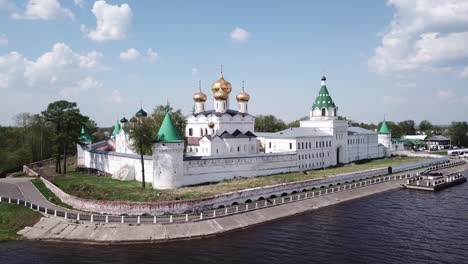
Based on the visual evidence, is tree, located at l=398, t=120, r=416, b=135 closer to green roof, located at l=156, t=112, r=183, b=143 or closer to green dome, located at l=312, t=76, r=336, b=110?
green dome, located at l=312, t=76, r=336, b=110

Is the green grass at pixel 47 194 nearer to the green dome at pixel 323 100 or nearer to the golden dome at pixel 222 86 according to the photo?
the golden dome at pixel 222 86

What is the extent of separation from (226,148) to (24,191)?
22405 millimetres

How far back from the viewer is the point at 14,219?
2861 centimetres

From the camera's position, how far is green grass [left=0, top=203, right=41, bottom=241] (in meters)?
26.4

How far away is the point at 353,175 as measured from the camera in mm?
47094

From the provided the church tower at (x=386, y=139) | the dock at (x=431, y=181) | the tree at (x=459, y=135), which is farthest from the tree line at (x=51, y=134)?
the tree at (x=459, y=135)

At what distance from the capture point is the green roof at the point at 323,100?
58.8 m

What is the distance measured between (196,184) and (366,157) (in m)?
38.1

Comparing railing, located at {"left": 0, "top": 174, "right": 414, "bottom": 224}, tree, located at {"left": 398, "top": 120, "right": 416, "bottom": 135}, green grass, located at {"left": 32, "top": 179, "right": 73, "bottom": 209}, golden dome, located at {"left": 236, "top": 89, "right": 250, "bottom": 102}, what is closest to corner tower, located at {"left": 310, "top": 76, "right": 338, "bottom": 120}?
golden dome, located at {"left": 236, "top": 89, "right": 250, "bottom": 102}

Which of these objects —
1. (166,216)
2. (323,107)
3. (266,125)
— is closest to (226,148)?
(323,107)

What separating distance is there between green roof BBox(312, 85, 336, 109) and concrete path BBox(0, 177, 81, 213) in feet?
128

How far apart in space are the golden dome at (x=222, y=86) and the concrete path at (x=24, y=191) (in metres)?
25.5

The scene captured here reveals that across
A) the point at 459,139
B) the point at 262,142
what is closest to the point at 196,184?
the point at 262,142

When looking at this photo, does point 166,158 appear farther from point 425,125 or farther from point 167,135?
point 425,125
